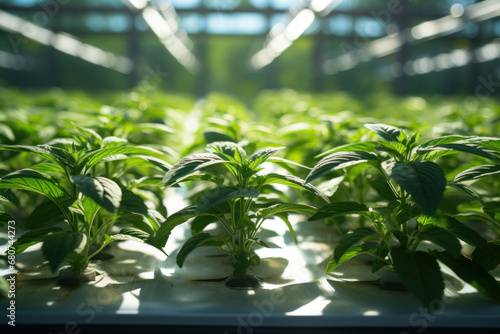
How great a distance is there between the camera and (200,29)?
7492 millimetres

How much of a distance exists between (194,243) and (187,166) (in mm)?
197

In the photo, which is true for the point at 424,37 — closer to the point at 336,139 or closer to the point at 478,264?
the point at 336,139

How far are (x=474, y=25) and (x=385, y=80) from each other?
4.87 meters

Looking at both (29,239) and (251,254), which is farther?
(251,254)

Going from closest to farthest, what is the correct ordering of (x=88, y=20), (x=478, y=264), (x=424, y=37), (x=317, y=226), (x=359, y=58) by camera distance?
(x=478, y=264)
(x=317, y=226)
(x=424, y=37)
(x=359, y=58)
(x=88, y=20)

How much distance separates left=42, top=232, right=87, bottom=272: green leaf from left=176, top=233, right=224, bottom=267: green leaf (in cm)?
23

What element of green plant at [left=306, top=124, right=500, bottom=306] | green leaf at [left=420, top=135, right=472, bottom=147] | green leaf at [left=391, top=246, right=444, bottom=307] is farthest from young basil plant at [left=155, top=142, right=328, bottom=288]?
green leaf at [left=420, top=135, right=472, bottom=147]

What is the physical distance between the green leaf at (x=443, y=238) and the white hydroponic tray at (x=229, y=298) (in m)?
0.12

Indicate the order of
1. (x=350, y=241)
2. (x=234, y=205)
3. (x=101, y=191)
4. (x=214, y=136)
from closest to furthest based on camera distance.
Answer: (x=101, y=191) → (x=350, y=241) → (x=234, y=205) → (x=214, y=136)

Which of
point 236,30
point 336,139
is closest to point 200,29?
point 236,30

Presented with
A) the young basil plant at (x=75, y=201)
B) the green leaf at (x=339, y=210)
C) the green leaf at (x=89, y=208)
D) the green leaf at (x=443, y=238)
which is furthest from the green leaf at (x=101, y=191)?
the green leaf at (x=443, y=238)

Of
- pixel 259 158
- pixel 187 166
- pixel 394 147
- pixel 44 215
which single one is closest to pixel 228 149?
pixel 259 158

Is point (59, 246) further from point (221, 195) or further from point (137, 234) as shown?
point (221, 195)

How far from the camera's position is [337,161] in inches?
36.3
